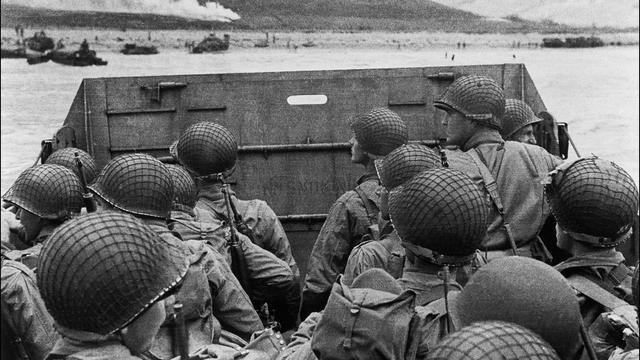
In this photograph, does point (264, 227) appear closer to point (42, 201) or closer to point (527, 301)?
point (42, 201)

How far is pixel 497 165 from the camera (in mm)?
4148

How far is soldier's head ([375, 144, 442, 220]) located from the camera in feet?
11.5

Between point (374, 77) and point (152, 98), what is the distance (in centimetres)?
186

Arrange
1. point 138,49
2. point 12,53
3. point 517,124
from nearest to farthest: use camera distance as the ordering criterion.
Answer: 1. point 517,124
2. point 138,49
3. point 12,53

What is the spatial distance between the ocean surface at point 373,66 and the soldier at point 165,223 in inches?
333

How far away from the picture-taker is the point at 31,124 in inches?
492

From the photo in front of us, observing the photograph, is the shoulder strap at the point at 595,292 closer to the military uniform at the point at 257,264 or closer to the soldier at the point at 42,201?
the military uniform at the point at 257,264

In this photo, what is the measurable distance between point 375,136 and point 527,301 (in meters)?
2.64

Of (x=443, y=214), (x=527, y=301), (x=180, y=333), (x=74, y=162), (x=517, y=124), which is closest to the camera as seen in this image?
(x=527, y=301)

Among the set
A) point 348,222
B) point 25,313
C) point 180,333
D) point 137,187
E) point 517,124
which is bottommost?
point 348,222

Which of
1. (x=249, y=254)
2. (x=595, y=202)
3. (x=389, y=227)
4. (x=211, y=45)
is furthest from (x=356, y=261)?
(x=211, y=45)

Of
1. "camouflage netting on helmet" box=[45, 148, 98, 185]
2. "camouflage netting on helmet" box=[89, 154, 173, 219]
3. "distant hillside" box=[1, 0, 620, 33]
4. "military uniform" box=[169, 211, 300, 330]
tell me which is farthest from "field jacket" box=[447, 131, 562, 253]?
"distant hillside" box=[1, 0, 620, 33]

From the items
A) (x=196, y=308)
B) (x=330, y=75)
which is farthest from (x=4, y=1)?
(x=196, y=308)

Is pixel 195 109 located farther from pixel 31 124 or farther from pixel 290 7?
pixel 31 124
